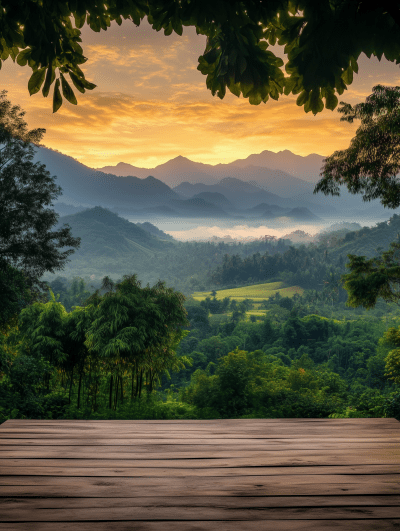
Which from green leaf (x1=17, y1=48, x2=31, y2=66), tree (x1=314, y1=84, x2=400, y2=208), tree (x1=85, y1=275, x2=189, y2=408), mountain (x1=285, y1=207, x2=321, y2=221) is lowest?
tree (x1=85, y1=275, x2=189, y2=408)

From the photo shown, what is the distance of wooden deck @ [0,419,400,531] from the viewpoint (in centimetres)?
100

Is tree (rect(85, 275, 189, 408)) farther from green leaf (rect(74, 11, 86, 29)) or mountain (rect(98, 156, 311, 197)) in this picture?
mountain (rect(98, 156, 311, 197))

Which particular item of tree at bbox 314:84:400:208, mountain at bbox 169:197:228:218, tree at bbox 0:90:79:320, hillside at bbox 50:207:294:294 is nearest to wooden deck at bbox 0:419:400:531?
tree at bbox 314:84:400:208

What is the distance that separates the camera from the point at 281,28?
117 cm

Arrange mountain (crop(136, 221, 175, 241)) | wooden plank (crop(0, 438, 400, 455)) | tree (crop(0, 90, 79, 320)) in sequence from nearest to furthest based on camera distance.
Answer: wooden plank (crop(0, 438, 400, 455)) → tree (crop(0, 90, 79, 320)) → mountain (crop(136, 221, 175, 241))

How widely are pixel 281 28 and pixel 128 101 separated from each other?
34.0 ft

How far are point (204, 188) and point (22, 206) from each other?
146576mm

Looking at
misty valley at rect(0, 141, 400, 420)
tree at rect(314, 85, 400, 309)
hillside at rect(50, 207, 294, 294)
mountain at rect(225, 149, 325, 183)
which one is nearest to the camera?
tree at rect(314, 85, 400, 309)

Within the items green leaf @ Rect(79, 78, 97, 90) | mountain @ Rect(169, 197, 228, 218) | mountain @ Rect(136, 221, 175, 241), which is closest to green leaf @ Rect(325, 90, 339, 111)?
green leaf @ Rect(79, 78, 97, 90)

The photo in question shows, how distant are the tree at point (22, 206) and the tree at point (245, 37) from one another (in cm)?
724

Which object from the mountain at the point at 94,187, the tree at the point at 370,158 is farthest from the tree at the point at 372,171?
the mountain at the point at 94,187

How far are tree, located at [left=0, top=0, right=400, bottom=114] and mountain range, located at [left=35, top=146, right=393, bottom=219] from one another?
320 ft

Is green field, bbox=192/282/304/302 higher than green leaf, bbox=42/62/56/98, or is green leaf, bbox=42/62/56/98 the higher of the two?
green leaf, bbox=42/62/56/98

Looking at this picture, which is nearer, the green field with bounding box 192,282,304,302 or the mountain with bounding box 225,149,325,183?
the green field with bounding box 192,282,304,302
